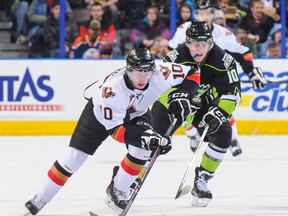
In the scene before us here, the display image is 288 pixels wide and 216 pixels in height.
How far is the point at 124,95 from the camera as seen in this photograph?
4891 millimetres

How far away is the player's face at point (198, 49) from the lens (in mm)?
5527

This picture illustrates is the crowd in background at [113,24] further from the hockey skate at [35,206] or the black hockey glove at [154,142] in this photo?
the black hockey glove at [154,142]

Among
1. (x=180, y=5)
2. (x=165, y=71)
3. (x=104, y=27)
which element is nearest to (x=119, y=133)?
(x=165, y=71)

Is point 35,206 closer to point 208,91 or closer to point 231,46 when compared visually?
point 208,91

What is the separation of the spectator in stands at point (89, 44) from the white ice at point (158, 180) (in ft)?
3.08

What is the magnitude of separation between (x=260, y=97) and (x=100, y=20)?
170cm

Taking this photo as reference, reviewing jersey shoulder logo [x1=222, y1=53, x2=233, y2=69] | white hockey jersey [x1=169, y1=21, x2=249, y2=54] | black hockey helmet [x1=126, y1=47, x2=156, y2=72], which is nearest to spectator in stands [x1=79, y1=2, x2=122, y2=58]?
white hockey jersey [x1=169, y1=21, x2=249, y2=54]

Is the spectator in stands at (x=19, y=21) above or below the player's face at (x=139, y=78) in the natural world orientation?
below

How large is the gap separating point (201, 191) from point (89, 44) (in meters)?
4.02

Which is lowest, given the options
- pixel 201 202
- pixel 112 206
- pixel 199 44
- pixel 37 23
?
pixel 37 23

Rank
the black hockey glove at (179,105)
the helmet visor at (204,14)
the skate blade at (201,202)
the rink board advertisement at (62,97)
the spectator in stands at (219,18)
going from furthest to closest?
the spectator in stands at (219,18) → the rink board advertisement at (62,97) → the helmet visor at (204,14) → the skate blade at (201,202) → the black hockey glove at (179,105)

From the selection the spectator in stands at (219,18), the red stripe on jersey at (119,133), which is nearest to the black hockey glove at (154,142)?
the red stripe on jersey at (119,133)

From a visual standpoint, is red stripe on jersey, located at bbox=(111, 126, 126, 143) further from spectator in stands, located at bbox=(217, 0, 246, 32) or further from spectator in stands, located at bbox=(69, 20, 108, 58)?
spectator in stands, located at bbox=(217, 0, 246, 32)

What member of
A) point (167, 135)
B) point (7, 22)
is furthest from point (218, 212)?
point (7, 22)
